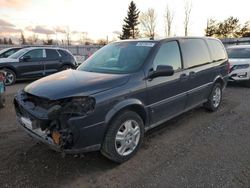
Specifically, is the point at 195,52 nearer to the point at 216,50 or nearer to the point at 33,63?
the point at 216,50

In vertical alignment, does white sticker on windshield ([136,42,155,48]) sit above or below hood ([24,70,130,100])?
above

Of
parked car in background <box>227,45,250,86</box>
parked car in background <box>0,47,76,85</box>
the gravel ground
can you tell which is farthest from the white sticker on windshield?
parked car in background <box>0,47,76,85</box>

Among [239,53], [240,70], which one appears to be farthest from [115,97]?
[239,53]

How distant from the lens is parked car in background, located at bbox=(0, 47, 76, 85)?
439 inches

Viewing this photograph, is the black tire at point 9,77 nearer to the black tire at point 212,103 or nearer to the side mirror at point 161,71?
the black tire at point 212,103

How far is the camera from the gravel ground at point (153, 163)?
3.31m

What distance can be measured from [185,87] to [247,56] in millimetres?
6699

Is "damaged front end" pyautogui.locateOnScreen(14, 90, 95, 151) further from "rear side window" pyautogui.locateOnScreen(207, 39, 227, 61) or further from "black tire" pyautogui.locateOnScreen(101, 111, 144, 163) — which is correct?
"rear side window" pyautogui.locateOnScreen(207, 39, 227, 61)

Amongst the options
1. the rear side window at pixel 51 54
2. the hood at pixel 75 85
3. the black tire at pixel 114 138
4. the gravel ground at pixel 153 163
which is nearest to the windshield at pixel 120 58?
the hood at pixel 75 85

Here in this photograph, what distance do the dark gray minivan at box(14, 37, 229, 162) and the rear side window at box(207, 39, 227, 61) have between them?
788 millimetres

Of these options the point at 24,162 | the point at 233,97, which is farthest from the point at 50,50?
the point at 24,162

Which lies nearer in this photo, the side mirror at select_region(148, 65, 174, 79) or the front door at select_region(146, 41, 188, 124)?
the side mirror at select_region(148, 65, 174, 79)

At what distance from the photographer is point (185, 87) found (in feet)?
16.2

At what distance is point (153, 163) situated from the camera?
149 inches
